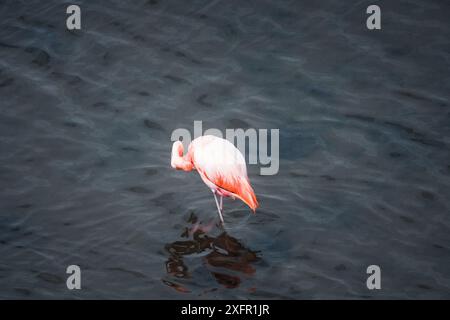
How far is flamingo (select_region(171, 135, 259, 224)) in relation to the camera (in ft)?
36.8

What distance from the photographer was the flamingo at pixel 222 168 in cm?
1120

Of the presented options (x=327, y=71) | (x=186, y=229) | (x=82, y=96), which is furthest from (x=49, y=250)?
(x=327, y=71)

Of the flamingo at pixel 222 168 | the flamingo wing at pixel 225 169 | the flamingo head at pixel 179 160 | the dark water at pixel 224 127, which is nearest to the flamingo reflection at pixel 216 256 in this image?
the dark water at pixel 224 127

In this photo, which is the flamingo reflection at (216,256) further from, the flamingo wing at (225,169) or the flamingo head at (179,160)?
the flamingo head at (179,160)

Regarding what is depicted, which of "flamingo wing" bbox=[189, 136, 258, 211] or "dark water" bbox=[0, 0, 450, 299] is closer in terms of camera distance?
"dark water" bbox=[0, 0, 450, 299]

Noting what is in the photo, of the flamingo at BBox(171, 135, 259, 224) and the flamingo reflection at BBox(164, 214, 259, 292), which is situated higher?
the flamingo at BBox(171, 135, 259, 224)

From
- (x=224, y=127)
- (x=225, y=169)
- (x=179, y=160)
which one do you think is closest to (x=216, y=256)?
(x=225, y=169)

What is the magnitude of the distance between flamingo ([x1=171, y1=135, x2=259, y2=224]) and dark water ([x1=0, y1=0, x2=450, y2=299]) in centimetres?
58

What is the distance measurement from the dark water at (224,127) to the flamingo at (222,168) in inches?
22.9

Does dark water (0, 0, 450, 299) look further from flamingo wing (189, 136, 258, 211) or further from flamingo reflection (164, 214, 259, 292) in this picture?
flamingo wing (189, 136, 258, 211)

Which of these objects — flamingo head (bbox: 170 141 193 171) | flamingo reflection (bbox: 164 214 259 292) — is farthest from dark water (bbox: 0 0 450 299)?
flamingo head (bbox: 170 141 193 171)

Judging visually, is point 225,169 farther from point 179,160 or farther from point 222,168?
point 179,160

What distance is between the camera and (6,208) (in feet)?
40.0

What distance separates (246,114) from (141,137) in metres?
2.03
